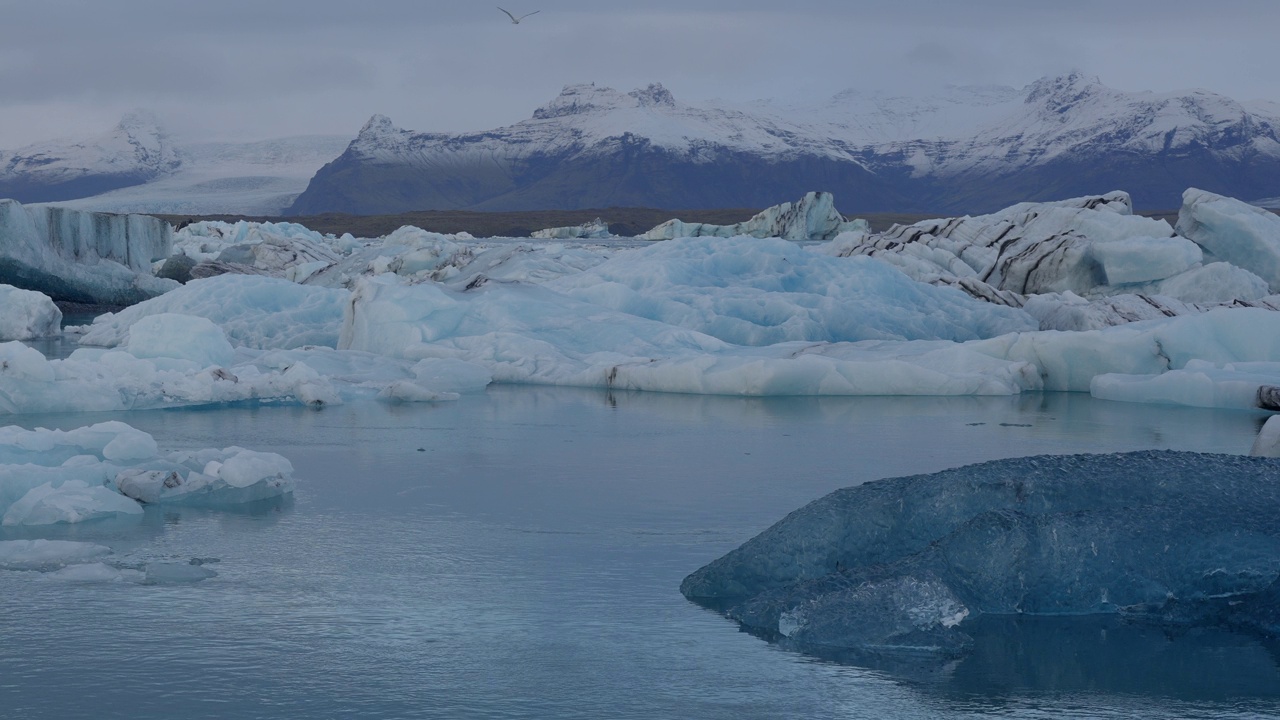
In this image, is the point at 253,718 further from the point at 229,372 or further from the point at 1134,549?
the point at 229,372

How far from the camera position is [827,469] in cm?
698

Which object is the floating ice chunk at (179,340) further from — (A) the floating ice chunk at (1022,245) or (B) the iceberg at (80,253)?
(B) the iceberg at (80,253)

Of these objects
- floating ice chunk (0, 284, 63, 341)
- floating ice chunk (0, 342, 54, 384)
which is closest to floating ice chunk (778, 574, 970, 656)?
floating ice chunk (0, 342, 54, 384)

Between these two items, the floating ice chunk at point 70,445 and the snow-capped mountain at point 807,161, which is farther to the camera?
the snow-capped mountain at point 807,161

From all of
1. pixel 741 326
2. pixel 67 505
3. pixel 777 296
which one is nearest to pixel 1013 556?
pixel 67 505

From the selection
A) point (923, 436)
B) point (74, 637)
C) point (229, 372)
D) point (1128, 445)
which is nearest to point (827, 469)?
point (923, 436)

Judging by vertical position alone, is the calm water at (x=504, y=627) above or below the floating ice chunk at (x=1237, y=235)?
below

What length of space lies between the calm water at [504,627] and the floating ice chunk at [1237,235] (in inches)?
524

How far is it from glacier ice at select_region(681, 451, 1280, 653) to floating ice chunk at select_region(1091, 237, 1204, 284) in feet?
43.1

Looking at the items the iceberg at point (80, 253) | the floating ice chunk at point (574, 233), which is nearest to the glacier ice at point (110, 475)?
the iceberg at point (80, 253)

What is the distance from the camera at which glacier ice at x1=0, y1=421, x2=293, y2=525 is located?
5418mm

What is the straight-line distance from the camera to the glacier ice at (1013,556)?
3967 mm

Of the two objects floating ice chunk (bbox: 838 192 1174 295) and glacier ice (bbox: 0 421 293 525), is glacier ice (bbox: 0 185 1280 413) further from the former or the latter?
glacier ice (bbox: 0 421 293 525)

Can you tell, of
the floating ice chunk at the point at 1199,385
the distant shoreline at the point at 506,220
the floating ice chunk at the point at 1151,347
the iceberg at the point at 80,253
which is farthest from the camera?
the distant shoreline at the point at 506,220
